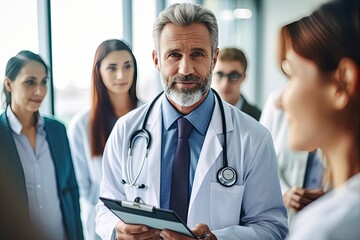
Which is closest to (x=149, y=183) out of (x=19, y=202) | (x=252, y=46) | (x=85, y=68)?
(x=19, y=202)

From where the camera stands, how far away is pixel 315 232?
75 cm

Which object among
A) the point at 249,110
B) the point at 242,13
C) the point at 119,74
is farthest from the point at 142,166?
the point at 242,13

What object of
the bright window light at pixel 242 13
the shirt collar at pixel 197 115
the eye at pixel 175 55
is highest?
the bright window light at pixel 242 13

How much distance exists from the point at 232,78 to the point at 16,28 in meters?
1.16

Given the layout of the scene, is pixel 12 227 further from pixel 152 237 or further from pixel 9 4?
pixel 9 4

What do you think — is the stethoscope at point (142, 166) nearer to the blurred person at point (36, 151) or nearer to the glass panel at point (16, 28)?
the blurred person at point (36, 151)

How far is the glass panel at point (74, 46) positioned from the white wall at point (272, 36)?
147 inches

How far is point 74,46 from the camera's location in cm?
178

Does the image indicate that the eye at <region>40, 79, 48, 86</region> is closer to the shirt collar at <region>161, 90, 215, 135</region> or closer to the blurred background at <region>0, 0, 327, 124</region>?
the blurred background at <region>0, 0, 327, 124</region>

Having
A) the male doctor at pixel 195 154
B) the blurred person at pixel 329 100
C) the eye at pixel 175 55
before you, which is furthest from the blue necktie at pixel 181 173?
the blurred person at pixel 329 100

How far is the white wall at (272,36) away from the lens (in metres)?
5.34

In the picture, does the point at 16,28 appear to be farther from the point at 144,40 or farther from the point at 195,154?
the point at 144,40

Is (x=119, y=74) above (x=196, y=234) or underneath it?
above

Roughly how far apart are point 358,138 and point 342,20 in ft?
0.72
